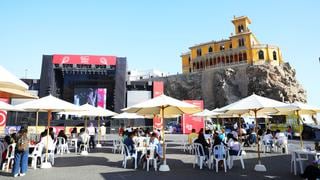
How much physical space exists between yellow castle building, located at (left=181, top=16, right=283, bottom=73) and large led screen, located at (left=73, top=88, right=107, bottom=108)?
32401mm

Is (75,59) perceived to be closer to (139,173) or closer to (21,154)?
(21,154)

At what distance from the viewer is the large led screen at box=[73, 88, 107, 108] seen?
96.7ft

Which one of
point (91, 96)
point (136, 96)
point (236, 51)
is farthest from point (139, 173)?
point (236, 51)

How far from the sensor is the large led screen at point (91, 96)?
2948 centimetres

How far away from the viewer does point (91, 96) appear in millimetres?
29797

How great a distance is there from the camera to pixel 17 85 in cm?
516

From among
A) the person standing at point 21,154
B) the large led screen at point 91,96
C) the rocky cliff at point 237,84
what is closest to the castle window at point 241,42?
the rocky cliff at point 237,84

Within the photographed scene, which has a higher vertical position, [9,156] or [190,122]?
[190,122]

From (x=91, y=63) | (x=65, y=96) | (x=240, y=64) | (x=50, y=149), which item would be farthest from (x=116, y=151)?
(x=240, y=64)

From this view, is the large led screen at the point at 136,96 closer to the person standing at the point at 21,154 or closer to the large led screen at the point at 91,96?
the large led screen at the point at 91,96

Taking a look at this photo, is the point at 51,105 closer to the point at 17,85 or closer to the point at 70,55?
the point at 17,85

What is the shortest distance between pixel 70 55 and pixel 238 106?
2411 cm

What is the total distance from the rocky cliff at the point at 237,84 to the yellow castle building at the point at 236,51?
5.38ft

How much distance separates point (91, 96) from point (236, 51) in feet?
112
